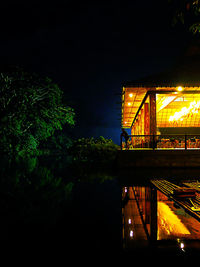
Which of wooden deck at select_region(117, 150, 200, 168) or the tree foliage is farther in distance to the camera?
the tree foliage

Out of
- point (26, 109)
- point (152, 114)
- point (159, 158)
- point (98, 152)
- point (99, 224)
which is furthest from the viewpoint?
point (26, 109)

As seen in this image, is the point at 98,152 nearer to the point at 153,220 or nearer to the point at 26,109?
the point at 153,220

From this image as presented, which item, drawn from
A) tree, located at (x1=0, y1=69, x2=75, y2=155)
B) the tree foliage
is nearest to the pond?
the tree foliage

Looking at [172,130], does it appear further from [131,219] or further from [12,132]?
[131,219]

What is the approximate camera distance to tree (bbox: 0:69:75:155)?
21484mm

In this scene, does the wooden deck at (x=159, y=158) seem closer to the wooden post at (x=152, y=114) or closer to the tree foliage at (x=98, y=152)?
the wooden post at (x=152, y=114)

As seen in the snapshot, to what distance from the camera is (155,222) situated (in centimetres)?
349

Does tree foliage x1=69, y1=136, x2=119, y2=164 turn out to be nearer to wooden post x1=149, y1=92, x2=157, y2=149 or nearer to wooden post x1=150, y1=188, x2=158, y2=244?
wooden post x1=149, y1=92, x2=157, y2=149

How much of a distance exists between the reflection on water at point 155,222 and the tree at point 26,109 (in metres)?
19.6

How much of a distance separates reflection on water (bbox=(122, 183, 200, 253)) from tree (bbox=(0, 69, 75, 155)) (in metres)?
19.6

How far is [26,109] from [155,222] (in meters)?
21.4

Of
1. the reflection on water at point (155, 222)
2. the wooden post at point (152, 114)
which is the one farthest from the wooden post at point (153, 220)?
the wooden post at point (152, 114)

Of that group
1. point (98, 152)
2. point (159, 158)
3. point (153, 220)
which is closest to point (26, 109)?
point (98, 152)

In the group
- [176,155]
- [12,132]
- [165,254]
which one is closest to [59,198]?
[165,254]
